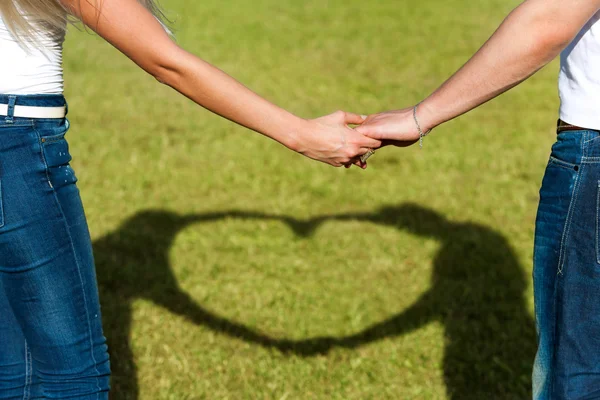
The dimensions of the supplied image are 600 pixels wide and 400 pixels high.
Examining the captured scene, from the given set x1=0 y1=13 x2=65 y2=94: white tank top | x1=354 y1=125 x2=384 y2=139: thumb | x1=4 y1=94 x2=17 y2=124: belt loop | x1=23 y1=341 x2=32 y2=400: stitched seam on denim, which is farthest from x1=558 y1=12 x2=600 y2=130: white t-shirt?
x1=23 y1=341 x2=32 y2=400: stitched seam on denim

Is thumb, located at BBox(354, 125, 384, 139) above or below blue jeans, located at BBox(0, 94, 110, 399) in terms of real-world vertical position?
above

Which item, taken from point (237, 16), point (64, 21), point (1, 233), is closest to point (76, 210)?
point (1, 233)

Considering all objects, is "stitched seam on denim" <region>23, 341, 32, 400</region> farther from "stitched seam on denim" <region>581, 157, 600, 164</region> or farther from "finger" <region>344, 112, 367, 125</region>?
"stitched seam on denim" <region>581, 157, 600, 164</region>

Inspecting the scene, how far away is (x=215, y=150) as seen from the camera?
7.34 metres

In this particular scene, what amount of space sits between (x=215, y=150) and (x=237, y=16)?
20.1ft

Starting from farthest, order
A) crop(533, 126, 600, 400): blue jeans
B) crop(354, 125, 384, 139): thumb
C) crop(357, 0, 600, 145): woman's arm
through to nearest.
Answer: crop(354, 125, 384, 139): thumb → crop(533, 126, 600, 400): blue jeans → crop(357, 0, 600, 145): woman's arm

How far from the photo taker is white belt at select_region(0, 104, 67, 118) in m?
2.23

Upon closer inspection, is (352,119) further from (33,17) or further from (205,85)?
(33,17)

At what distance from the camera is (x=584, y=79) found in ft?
7.35

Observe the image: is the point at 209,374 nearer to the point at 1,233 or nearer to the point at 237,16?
the point at 1,233

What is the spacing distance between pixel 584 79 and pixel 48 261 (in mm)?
1594

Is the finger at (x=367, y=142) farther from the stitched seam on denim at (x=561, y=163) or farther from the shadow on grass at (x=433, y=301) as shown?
the shadow on grass at (x=433, y=301)

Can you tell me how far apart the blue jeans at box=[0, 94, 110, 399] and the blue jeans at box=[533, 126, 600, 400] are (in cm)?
137

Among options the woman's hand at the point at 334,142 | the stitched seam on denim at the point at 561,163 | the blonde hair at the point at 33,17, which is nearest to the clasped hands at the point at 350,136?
the woman's hand at the point at 334,142
